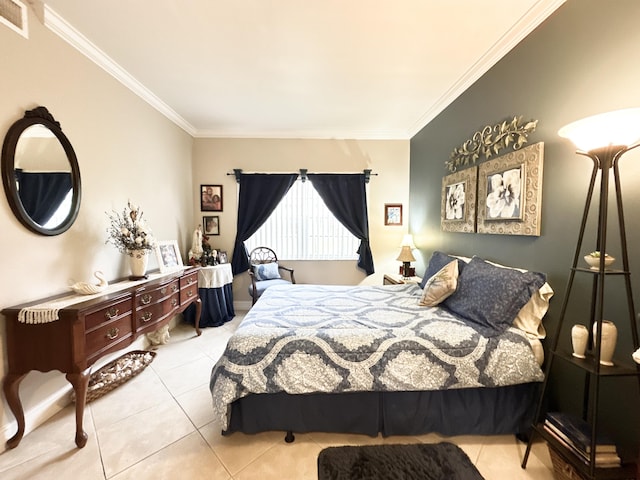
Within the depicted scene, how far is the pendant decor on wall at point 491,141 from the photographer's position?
1.94 meters

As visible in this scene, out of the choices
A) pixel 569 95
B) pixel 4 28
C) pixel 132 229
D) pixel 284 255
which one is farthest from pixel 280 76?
pixel 284 255

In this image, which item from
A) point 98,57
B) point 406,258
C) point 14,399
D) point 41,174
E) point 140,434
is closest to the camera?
point 14,399

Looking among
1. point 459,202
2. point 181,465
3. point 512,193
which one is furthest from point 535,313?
point 181,465

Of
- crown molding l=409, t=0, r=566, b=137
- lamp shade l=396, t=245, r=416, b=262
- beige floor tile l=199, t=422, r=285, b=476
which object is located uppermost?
crown molding l=409, t=0, r=566, b=137

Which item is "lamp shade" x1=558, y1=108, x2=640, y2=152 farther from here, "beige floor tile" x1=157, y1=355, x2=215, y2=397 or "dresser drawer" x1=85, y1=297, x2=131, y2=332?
"beige floor tile" x1=157, y1=355, x2=215, y2=397

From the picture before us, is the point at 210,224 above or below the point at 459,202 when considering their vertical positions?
below

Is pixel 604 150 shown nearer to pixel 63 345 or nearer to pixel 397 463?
pixel 397 463

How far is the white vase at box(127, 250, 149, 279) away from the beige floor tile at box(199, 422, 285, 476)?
1.47 meters

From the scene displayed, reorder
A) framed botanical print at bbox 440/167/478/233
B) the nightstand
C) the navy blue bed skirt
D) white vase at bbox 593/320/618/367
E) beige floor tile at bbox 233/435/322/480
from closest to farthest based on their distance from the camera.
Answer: white vase at bbox 593/320/618/367
beige floor tile at bbox 233/435/322/480
the navy blue bed skirt
framed botanical print at bbox 440/167/478/233
the nightstand

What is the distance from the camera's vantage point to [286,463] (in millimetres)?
1498

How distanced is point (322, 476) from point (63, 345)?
166 cm

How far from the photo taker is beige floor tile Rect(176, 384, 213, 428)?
6.03ft

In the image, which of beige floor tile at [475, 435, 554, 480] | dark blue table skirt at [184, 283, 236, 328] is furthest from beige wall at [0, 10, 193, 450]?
beige floor tile at [475, 435, 554, 480]

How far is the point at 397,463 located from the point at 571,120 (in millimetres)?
2198
